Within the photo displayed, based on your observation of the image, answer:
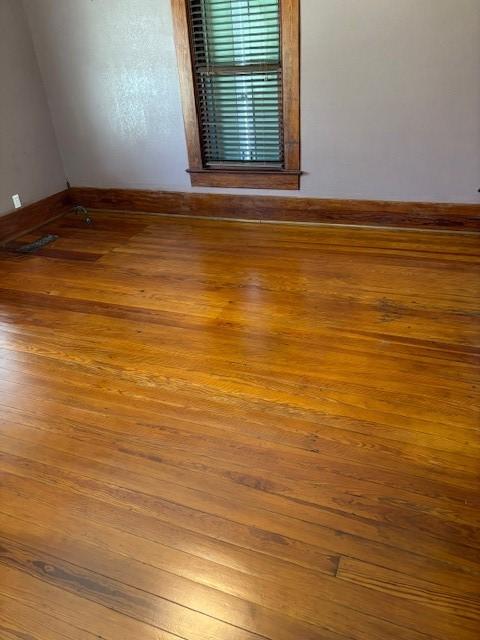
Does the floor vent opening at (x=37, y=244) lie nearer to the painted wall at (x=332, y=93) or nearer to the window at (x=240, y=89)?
the painted wall at (x=332, y=93)

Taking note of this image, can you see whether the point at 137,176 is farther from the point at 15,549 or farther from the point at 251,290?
the point at 15,549

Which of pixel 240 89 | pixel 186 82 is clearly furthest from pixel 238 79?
pixel 186 82

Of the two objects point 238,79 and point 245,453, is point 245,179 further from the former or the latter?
point 245,453

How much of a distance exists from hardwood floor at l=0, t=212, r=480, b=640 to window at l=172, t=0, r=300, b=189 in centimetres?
110

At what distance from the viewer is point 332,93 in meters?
3.44

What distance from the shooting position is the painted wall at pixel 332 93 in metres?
3.13

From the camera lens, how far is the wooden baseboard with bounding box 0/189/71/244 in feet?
13.1

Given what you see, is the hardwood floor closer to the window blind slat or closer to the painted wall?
the painted wall

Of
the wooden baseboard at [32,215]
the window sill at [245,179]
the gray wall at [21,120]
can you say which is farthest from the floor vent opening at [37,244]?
the window sill at [245,179]

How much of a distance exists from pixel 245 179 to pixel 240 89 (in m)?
0.67

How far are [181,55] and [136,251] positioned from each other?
1.53 meters

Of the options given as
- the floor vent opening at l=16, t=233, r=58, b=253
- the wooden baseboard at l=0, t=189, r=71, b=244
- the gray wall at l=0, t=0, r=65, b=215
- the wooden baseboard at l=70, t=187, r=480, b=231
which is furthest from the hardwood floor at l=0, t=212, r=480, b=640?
the gray wall at l=0, t=0, r=65, b=215

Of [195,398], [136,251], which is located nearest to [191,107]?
[136,251]

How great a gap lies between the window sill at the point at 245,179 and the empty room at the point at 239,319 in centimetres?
2
